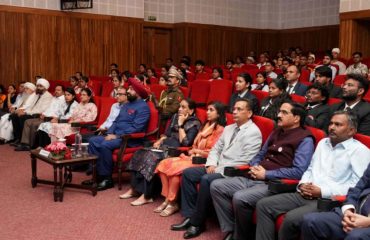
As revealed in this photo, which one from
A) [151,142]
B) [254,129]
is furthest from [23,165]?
[254,129]

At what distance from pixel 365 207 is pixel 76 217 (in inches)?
93.9

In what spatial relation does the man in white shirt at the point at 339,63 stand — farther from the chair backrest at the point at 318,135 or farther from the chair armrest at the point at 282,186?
the chair armrest at the point at 282,186

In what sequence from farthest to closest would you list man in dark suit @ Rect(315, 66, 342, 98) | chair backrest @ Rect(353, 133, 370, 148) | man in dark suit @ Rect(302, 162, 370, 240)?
man in dark suit @ Rect(315, 66, 342, 98) → chair backrest @ Rect(353, 133, 370, 148) → man in dark suit @ Rect(302, 162, 370, 240)

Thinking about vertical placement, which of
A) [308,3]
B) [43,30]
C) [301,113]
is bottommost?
[301,113]

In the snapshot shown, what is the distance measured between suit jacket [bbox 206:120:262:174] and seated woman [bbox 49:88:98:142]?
2620mm

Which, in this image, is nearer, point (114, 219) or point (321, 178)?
point (321, 178)

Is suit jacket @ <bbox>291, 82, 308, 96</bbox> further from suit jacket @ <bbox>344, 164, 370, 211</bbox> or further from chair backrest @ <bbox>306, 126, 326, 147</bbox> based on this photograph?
suit jacket @ <bbox>344, 164, 370, 211</bbox>

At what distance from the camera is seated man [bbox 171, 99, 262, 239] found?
3422 mm

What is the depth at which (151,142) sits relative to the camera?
4.54m

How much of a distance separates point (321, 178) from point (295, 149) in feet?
1.19

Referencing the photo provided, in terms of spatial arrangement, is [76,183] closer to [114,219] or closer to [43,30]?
[114,219]

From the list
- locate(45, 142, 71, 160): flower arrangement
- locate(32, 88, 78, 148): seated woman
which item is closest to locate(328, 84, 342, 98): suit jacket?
locate(45, 142, 71, 160): flower arrangement

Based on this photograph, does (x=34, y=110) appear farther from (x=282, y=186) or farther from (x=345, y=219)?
(x=345, y=219)

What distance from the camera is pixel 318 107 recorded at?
13.1 feet
